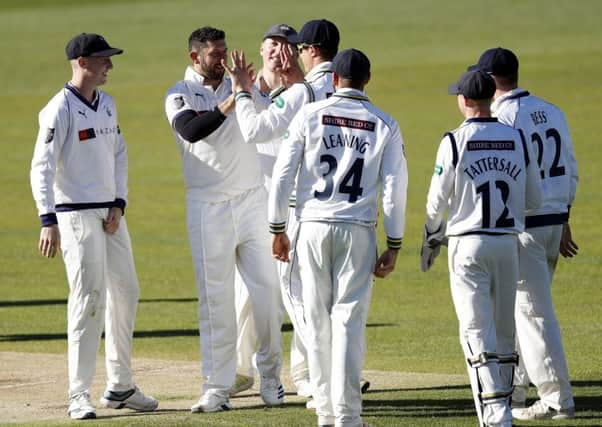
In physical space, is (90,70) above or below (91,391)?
above

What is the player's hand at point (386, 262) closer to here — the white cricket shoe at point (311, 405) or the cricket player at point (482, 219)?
the cricket player at point (482, 219)

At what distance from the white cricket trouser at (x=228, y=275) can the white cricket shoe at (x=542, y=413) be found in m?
1.82

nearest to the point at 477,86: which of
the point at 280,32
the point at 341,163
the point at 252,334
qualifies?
the point at 341,163

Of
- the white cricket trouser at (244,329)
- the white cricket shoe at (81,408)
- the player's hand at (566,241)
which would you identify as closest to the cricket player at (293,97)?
the white cricket trouser at (244,329)

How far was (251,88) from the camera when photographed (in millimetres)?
9867

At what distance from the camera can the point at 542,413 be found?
935cm

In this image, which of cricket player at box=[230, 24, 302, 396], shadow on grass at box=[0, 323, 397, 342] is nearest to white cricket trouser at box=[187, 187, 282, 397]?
cricket player at box=[230, 24, 302, 396]

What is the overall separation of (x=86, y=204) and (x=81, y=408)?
143 centimetres

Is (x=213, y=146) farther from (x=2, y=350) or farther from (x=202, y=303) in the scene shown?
(x=2, y=350)

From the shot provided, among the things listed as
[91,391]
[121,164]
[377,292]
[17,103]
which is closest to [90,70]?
[121,164]

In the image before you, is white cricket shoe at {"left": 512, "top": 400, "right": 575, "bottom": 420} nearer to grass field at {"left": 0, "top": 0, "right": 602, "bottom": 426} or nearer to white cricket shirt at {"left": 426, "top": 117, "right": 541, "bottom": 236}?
grass field at {"left": 0, "top": 0, "right": 602, "bottom": 426}

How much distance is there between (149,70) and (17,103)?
7.69 m

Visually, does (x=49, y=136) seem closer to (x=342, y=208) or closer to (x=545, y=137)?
→ (x=342, y=208)

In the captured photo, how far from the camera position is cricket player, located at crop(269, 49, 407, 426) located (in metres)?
8.68
